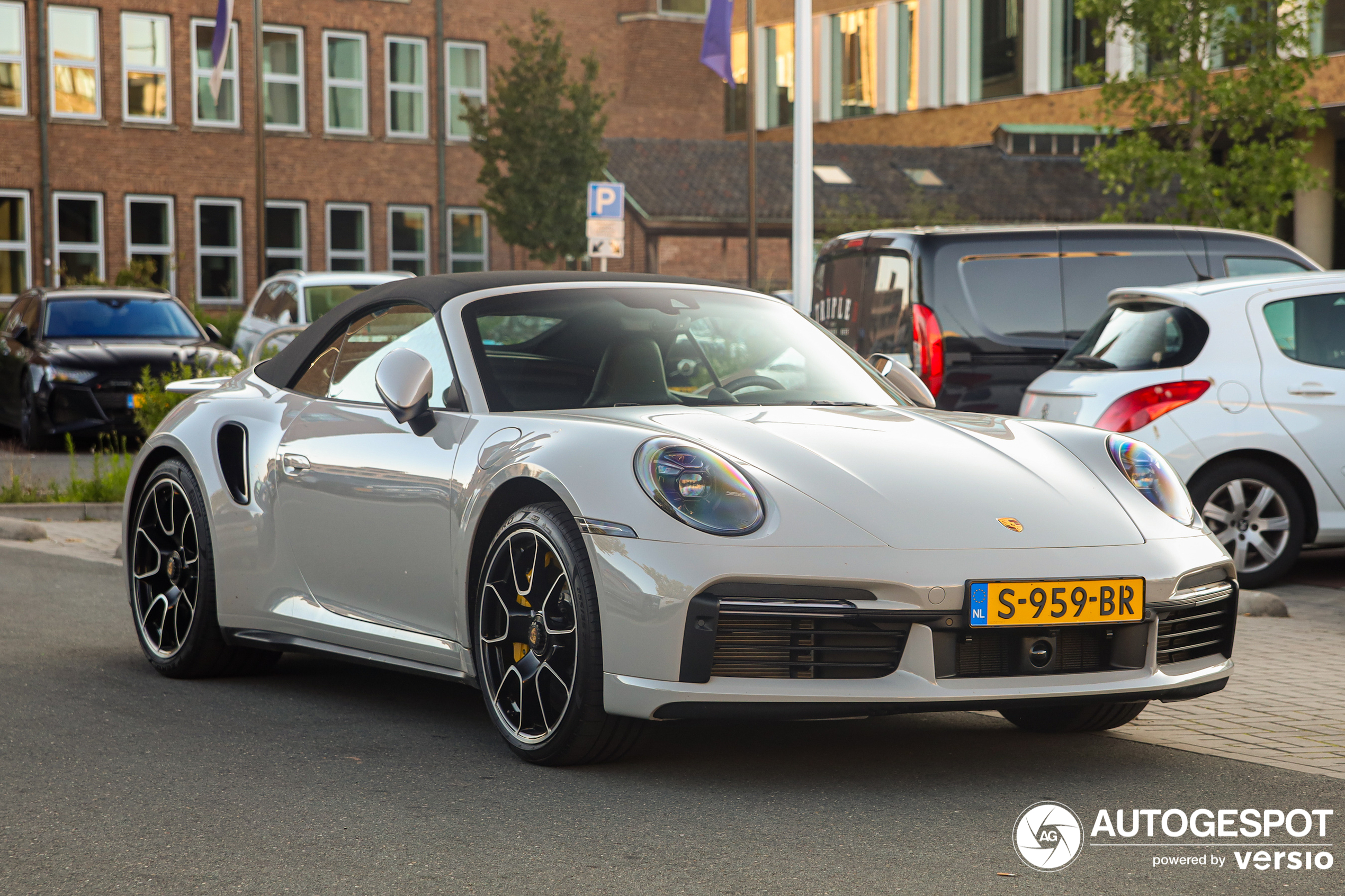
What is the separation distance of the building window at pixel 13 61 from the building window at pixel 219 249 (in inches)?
159

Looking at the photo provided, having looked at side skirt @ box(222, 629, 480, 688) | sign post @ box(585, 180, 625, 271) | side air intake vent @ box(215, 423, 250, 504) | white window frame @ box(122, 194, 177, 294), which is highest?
white window frame @ box(122, 194, 177, 294)

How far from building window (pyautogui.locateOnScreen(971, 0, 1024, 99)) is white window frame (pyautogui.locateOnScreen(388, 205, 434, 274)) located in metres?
15.2

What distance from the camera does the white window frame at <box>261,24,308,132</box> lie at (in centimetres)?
4338

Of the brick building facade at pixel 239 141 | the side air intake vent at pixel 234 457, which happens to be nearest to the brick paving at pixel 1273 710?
the side air intake vent at pixel 234 457

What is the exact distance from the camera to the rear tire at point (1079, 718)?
5277 millimetres

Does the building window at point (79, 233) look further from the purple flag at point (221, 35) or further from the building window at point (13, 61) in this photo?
the purple flag at point (221, 35)

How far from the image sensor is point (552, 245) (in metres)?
39.3

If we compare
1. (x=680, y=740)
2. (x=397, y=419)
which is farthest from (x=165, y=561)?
(x=680, y=740)

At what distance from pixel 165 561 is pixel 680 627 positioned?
282cm

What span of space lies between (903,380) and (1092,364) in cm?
338

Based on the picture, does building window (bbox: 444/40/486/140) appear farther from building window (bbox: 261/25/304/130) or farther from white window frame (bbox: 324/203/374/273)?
building window (bbox: 261/25/304/130)

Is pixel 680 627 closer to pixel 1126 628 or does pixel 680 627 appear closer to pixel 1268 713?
pixel 1126 628

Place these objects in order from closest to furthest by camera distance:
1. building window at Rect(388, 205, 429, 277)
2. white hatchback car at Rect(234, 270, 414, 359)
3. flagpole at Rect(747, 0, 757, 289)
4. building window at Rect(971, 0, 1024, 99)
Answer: white hatchback car at Rect(234, 270, 414, 359), flagpole at Rect(747, 0, 757, 289), building window at Rect(388, 205, 429, 277), building window at Rect(971, 0, 1024, 99)

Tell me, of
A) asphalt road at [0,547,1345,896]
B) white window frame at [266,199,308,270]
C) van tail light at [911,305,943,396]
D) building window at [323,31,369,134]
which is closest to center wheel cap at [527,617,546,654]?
asphalt road at [0,547,1345,896]
